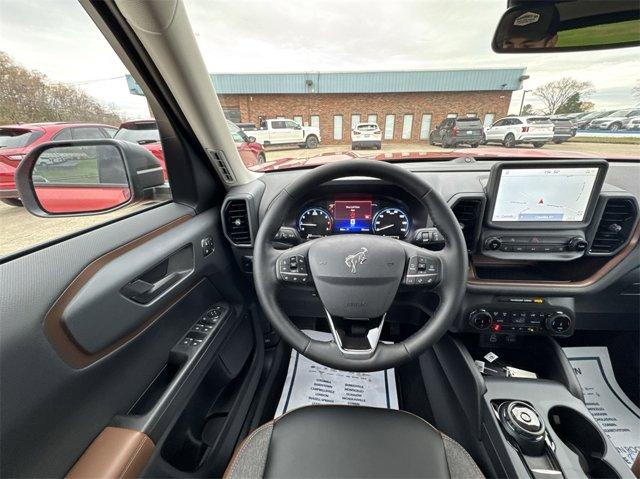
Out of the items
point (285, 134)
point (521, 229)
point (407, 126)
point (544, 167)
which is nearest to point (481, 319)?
point (521, 229)

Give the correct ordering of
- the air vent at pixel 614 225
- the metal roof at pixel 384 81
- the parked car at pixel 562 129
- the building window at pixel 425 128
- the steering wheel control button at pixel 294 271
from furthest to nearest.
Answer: the building window at pixel 425 128 < the metal roof at pixel 384 81 < the parked car at pixel 562 129 < the air vent at pixel 614 225 < the steering wheel control button at pixel 294 271

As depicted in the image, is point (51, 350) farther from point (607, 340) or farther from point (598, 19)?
point (607, 340)

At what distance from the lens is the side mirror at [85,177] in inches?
44.3

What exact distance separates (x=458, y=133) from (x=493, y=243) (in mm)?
1205

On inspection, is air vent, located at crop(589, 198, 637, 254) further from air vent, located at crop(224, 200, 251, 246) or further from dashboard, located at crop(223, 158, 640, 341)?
air vent, located at crop(224, 200, 251, 246)

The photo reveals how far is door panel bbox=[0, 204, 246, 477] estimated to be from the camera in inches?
27.2

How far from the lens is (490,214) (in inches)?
58.6

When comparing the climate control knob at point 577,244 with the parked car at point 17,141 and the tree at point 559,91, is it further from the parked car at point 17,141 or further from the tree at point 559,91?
the parked car at point 17,141

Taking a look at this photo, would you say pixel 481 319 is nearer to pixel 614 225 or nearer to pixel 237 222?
pixel 614 225

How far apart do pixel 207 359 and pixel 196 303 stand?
30cm

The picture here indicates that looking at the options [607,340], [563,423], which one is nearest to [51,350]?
[563,423]

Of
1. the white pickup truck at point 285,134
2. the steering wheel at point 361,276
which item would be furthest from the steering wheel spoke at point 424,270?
the white pickup truck at point 285,134

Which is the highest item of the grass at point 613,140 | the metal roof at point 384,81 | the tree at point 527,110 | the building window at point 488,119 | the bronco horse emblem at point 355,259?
the metal roof at point 384,81

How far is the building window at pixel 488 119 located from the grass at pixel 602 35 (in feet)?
3.14
